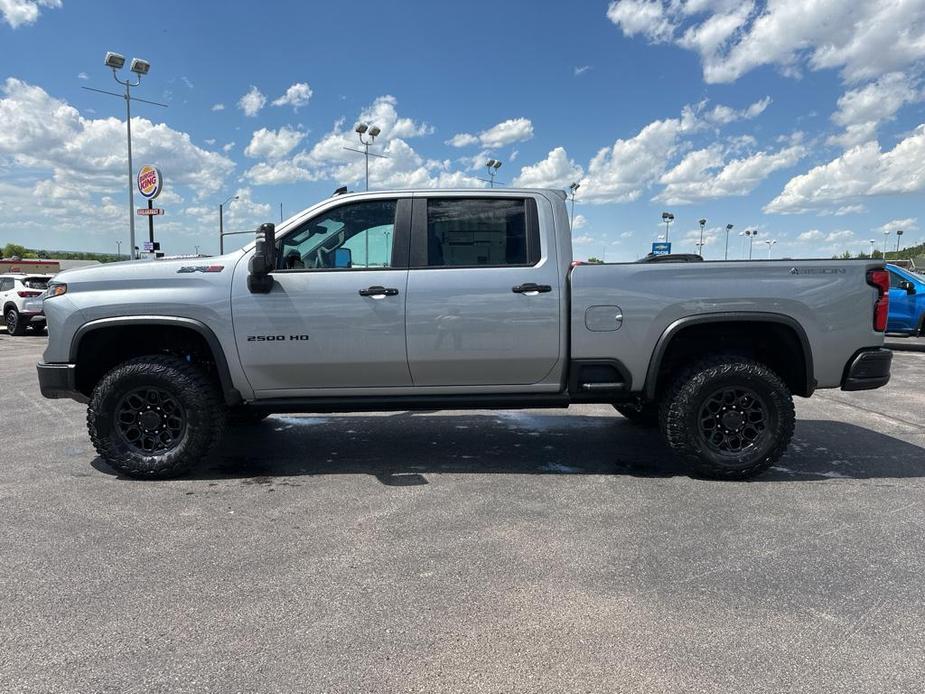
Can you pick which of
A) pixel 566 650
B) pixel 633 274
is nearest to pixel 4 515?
pixel 566 650

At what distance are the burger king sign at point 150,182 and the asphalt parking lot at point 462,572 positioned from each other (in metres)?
24.5

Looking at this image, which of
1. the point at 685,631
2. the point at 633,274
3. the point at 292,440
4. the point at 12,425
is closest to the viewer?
the point at 685,631

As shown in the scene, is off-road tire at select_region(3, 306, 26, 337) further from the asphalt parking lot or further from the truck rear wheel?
the truck rear wheel

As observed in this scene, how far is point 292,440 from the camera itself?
19.5 feet

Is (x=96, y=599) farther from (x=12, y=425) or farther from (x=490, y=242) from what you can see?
(x=12, y=425)

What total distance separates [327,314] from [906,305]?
505 inches

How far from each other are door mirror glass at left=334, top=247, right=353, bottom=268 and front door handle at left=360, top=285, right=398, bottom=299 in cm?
30

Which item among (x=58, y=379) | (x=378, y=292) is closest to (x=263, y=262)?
(x=378, y=292)

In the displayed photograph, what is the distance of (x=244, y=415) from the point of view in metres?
5.68

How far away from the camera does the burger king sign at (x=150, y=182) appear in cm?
2695

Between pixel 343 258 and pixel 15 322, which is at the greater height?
pixel 343 258

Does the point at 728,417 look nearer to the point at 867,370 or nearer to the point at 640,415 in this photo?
the point at 867,370

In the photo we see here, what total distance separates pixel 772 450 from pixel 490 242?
2530 mm

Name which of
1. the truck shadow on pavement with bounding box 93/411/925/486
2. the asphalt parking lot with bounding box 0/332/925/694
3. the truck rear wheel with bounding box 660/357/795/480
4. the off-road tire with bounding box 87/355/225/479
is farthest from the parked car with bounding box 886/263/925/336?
the off-road tire with bounding box 87/355/225/479
